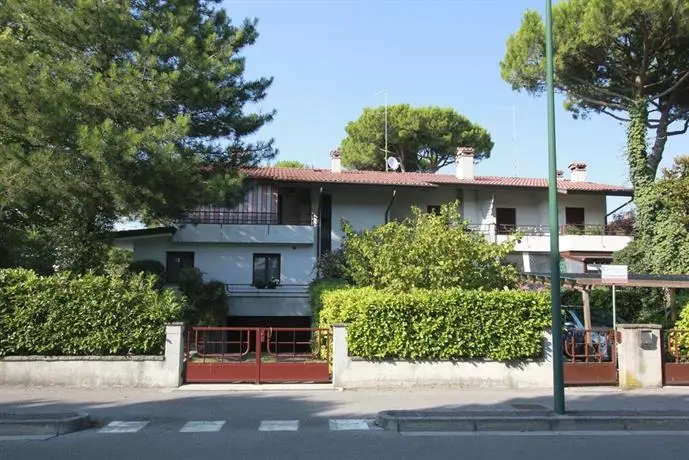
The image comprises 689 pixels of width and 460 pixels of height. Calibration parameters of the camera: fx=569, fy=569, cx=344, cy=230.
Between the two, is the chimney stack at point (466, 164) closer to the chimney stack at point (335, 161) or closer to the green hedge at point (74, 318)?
the chimney stack at point (335, 161)

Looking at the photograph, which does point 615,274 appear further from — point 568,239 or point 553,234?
point 568,239

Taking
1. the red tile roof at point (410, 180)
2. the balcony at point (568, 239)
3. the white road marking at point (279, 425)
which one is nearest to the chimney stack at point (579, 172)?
the red tile roof at point (410, 180)

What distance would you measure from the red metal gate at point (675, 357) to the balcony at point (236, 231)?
13.8 m

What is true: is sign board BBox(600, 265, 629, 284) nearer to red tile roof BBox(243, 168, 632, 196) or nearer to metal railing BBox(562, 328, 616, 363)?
metal railing BBox(562, 328, 616, 363)

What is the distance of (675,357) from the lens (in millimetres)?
11891

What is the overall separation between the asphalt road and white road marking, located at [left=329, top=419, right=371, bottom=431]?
216mm

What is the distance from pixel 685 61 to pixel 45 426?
24551mm

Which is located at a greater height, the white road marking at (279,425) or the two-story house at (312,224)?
the two-story house at (312,224)

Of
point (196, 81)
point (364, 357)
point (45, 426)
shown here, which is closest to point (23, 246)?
point (196, 81)

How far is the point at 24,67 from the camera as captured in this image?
472 inches

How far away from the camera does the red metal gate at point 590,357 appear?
1130 centimetres

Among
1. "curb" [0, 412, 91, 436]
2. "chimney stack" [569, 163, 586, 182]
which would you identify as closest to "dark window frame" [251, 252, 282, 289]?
"curb" [0, 412, 91, 436]

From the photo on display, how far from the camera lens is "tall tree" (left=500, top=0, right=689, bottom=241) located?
818 inches

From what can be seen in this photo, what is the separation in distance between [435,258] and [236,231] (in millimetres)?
11750
